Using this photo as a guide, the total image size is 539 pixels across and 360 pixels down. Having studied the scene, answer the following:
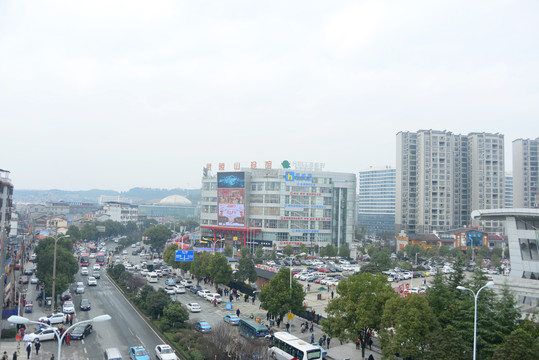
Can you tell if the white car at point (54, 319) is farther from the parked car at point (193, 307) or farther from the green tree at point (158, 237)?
the green tree at point (158, 237)

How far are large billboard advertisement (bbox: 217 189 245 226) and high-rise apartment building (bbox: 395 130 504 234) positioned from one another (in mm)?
45524

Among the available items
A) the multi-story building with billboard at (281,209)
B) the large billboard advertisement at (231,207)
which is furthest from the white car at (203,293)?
the large billboard advertisement at (231,207)

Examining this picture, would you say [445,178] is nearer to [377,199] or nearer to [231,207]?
[377,199]

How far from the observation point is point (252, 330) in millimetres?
26641

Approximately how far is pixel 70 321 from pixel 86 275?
23.9 meters

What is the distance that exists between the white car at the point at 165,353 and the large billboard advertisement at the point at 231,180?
56755mm

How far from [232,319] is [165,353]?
30.4ft

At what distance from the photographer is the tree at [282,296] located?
2916 cm

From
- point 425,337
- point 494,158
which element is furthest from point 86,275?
point 494,158

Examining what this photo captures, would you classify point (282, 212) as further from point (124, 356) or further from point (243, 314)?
point (124, 356)

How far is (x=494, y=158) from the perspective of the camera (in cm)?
9875

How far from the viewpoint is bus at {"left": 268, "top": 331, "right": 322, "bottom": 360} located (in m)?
21.4

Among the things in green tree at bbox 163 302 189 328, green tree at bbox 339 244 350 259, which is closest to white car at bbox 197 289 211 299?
green tree at bbox 163 302 189 328

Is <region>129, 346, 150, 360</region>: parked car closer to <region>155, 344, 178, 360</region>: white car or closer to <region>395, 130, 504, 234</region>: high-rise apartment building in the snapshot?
<region>155, 344, 178, 360</region>: white car
